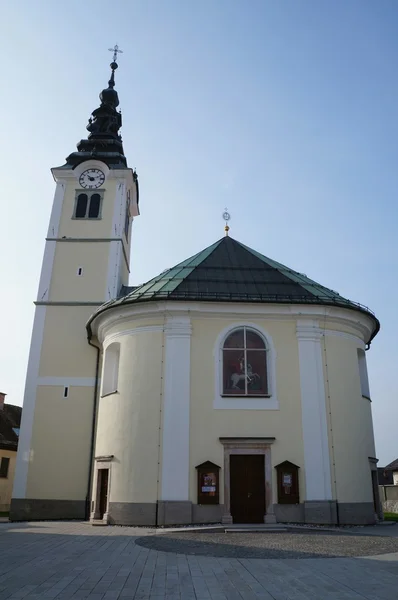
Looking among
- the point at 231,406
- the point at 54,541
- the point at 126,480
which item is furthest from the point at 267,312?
the point at 54,541

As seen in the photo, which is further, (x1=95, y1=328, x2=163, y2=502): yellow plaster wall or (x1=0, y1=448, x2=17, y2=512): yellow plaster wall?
(x1=0, y1=448, x2=17, y2=512): yellow plaster wall

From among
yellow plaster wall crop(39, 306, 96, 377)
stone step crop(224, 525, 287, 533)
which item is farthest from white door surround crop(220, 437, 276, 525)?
yellow plaster wall crop(39, 306, 96, 377)

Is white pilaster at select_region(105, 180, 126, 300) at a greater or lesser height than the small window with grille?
greater

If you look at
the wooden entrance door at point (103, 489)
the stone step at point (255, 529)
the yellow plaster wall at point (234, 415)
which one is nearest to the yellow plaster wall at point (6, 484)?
the wooden entrance door at point (103, 489)

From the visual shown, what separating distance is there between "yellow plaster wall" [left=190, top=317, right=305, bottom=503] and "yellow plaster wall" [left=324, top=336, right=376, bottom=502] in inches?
48.1

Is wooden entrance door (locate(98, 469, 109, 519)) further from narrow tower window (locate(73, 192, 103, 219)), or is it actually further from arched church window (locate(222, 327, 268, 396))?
narrow tower window (locate(73, 192, 103, 219))

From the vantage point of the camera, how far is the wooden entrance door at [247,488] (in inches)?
612

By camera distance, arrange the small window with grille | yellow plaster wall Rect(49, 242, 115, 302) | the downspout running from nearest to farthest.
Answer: the downspout, yellow plaster wall Rect(49, 242, 115, 302), the small window with grille

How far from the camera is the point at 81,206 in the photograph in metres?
26.2

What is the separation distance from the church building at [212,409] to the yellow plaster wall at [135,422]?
39 millimetres

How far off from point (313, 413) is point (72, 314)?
12045mm

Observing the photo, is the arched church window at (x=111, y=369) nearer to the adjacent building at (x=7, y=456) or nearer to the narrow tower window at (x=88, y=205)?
the narrow tower window at (x=88, y=205)

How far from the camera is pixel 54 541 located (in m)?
11.6

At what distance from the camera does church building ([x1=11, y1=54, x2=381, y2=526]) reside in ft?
51.6
